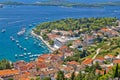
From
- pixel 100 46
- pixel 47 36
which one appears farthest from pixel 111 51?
pixel 47 36

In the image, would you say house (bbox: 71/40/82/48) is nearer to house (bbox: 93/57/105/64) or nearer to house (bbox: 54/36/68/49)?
house (bbox: 54/36/68/49)

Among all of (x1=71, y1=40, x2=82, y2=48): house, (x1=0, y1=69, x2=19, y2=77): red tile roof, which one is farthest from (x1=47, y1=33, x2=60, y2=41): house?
(x1=0, y1=69, x2=19, y2=77): red tile roof

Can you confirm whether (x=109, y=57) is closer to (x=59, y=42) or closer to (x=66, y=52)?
(x=66, y=52)

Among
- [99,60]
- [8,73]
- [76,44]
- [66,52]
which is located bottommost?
[76,44]

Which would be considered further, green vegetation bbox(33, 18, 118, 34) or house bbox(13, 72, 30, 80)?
green vegetation bbox(33, 18, 118, 34)

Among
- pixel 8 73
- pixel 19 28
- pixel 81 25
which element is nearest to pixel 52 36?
pixel 81 25

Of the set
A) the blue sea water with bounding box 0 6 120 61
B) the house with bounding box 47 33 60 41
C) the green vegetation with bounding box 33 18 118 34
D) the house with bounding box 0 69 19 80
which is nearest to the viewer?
the house with bounding box 0 69 19 80

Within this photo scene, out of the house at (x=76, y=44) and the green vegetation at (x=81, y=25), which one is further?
the green vegetation at (x=81, y=25)

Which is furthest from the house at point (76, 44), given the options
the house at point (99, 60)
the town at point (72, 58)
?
A: the house at point (99, 60)

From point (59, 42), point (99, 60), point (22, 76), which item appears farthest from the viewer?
point (59, 42)

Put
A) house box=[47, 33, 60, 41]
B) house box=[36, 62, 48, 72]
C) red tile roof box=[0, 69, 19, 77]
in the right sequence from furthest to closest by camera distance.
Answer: house box=[47, 33, 60, 41], house box=[36, 62, 48, 72], red tile roof box=[0, 69, 19, 77]

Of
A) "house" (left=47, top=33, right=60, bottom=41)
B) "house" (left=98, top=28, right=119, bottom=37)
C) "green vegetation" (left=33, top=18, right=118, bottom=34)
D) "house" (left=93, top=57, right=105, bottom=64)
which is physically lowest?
"house" (left=47, top=33, right=60, bottom=41)

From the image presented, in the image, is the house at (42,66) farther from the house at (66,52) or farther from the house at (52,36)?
the house at (52,36)
